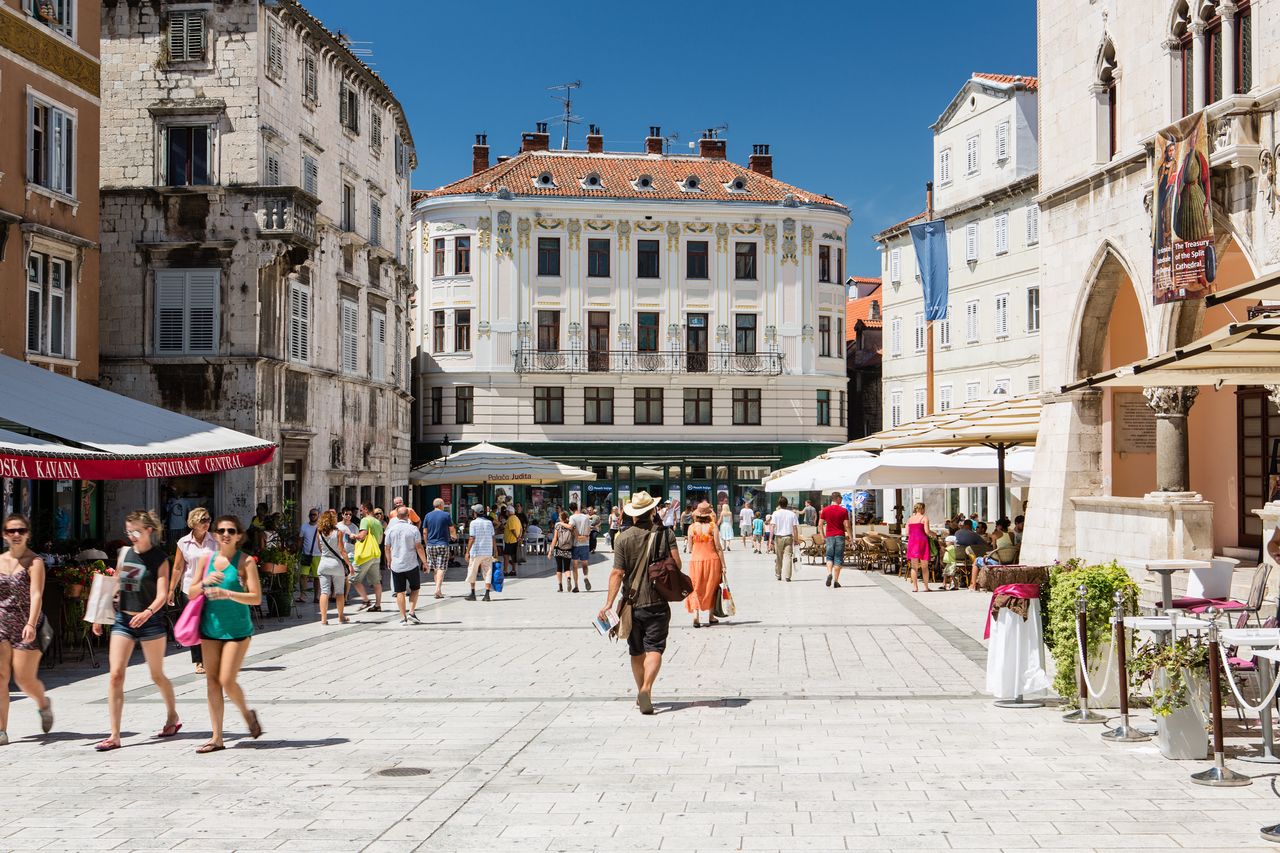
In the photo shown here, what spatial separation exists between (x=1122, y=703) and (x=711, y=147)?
172 ft

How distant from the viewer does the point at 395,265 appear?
136ft

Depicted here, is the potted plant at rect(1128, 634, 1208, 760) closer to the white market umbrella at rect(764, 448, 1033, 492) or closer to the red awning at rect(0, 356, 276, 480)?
the red awning at rect(0, 356, 276, 480)

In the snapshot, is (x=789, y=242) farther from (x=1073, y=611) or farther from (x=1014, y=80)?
(x=1073, y=611)

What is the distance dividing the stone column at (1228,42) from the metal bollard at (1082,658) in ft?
37.5

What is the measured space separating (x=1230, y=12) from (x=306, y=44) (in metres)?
21.2

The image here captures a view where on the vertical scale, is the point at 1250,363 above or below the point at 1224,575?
above

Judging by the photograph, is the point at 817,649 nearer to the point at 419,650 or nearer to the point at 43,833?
the point at 419,650

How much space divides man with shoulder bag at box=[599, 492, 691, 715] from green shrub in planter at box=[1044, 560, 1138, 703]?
2963 millimetres

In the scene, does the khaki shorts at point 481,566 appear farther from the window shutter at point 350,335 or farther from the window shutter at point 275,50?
the window shutter at point 275,50

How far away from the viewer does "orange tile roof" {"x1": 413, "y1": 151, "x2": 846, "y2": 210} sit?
55906 millimetres

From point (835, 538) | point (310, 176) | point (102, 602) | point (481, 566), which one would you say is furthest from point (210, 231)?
point (102, 602)

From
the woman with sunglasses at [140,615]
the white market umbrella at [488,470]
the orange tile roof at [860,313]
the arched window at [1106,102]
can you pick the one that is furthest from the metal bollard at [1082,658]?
the orange tile roof at [860,313]

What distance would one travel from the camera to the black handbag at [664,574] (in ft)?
39.5

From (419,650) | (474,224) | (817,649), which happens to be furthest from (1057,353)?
(474,224)
